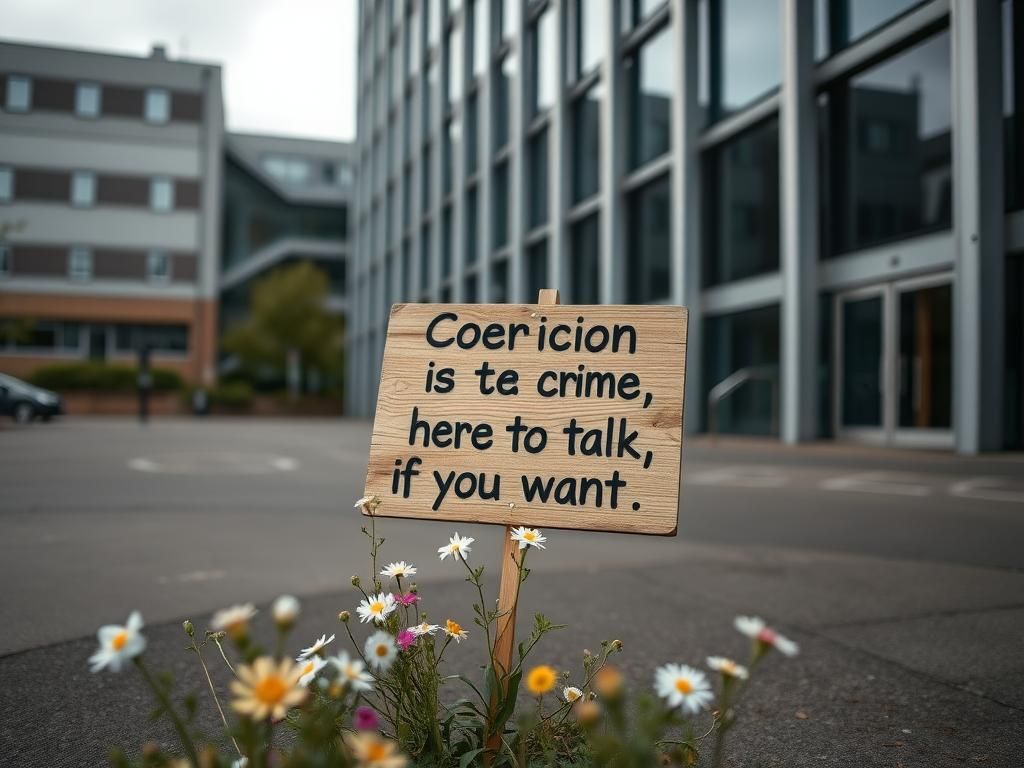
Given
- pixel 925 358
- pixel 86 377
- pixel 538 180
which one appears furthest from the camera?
pixel 86 377

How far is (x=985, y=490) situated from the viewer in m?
8.61

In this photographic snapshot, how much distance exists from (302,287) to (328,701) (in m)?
42.0

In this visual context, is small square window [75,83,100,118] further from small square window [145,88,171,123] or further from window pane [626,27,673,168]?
window pane [626,27,673,168]

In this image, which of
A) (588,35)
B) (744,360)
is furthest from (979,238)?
(588,35)

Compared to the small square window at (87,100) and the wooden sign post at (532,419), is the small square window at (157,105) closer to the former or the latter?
the small square window at (87,100)

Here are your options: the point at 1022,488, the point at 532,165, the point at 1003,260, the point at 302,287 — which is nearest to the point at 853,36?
the point at 1003,260

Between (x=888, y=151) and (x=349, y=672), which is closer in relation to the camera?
(x=349, y=672)

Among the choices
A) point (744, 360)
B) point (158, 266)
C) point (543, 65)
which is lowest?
point (744, 360)

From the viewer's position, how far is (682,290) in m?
15.9

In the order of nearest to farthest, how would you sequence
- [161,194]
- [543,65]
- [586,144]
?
1. [586,144]
2. [543,65]
3. [161,194]

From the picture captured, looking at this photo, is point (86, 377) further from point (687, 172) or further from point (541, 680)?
point (541, 680)

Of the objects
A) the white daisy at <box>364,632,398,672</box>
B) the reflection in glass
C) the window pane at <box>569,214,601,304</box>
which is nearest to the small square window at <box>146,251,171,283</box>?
the window pane at <box>569,214,601,304</box>

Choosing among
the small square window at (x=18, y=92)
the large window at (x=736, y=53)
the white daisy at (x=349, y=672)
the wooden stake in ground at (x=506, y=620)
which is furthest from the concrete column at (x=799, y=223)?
the small square window at (x=18, y=92)

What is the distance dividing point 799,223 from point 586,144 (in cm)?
828
